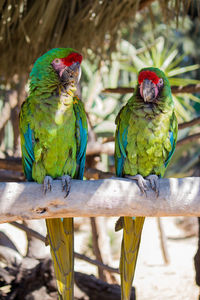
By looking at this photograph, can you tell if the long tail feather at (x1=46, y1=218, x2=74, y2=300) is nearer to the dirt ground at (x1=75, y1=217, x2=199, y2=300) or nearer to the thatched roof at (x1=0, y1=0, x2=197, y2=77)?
the thatched roof at (x1=0, y1=0, x2=197, y2=77)

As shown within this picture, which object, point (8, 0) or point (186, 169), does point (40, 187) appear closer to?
point (8, 0)

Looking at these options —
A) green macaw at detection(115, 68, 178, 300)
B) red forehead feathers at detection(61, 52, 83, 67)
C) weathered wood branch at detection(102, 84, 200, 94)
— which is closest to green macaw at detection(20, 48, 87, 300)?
red forehead feathers at detection(61, 52, 83, 67)

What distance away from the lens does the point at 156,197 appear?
63.2 inches

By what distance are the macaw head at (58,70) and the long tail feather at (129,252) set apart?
2.59ft

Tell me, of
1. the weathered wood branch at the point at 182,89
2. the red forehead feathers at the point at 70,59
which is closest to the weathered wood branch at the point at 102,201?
the red forehead feathers at the point at 70,59

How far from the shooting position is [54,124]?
191 cm

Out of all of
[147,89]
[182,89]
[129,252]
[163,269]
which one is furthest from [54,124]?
[163,269]

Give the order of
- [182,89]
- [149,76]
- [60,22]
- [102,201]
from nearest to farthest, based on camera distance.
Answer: [102,201]
[149,76]
[182,89]
[60,22]

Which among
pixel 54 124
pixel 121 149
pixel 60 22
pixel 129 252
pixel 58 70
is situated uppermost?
pixel 60 22

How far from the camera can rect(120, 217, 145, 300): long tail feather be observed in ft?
5.96

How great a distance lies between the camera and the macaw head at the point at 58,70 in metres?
1.95

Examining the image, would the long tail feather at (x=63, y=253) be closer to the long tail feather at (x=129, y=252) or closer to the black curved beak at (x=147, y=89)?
the long tail feather at (x=129, y=252)

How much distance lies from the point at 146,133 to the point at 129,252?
0.62 meters

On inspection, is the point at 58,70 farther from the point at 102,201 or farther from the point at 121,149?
the point at 102,201
